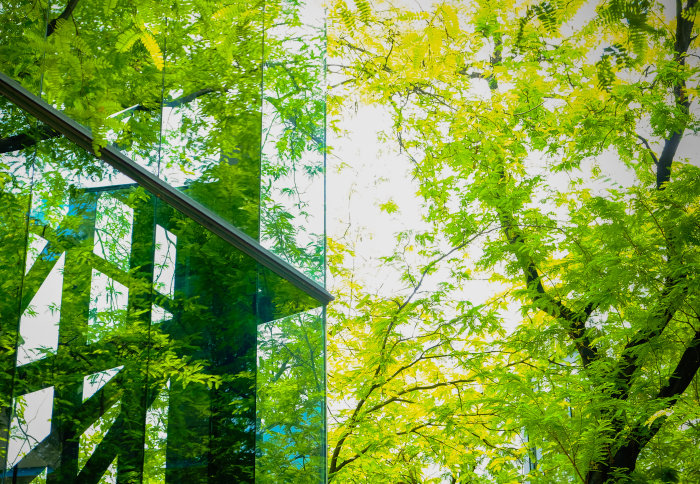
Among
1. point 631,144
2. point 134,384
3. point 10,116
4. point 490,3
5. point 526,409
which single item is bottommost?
point 134,384

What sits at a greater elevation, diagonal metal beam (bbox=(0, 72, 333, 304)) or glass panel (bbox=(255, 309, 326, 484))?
diagonal metal beam (bbox=(0, 72, 333, 304))

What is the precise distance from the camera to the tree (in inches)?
268

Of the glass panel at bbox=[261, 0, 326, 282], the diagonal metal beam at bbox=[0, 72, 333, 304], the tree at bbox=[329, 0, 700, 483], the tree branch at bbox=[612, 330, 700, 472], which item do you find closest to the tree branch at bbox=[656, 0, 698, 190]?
the tree at bbox=[329, 0, 700, 483]

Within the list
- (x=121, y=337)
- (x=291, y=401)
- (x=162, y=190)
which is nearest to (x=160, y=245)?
(x=162, y=190)

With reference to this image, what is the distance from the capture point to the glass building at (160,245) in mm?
2764

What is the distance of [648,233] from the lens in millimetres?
7531

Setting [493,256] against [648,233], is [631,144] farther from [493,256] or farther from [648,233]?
[493,256]

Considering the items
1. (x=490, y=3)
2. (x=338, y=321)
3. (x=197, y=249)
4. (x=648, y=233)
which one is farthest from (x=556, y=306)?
(x=197, y=249)

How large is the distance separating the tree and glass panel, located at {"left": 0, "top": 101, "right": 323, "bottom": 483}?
4.08 meters

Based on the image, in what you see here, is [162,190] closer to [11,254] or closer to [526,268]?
[11,254]

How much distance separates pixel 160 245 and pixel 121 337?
0.59 metres

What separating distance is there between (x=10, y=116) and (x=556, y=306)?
6716 millimetres

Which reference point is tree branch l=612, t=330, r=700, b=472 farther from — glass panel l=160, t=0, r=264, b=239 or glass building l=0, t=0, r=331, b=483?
glass panel l=160, t=0, r=264, b=239

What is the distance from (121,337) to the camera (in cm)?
315
